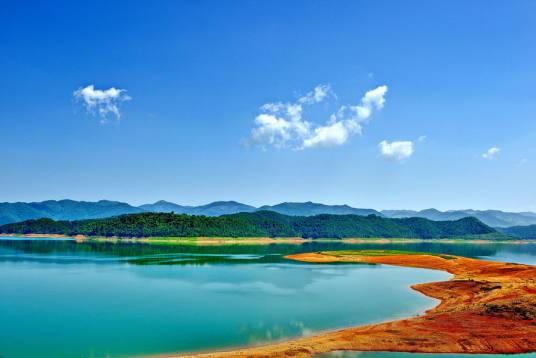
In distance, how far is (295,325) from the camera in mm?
29297

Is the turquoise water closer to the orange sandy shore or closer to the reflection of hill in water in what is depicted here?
the orange sandy shore

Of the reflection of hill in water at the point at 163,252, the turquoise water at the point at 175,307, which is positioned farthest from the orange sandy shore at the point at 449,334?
the reflection of hill in water at the point at 163,252

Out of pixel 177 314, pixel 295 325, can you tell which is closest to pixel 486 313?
pixel 295 325

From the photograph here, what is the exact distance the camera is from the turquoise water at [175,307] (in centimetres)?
2462

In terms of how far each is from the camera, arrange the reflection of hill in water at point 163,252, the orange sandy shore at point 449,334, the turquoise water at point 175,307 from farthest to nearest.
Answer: the reflection of hill in water at point 163,252, the turquoise water at point 175,307, the orange sandy shore at point 449,334

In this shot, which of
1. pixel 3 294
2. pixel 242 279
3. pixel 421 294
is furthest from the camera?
pixel 242 279

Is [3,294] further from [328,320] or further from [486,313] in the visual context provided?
[486,313]

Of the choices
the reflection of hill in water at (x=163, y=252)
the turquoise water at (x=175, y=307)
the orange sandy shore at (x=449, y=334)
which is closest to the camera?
the orange sandy shore at (x=449, y=334)

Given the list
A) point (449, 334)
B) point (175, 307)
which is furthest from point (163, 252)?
point (449, 334)

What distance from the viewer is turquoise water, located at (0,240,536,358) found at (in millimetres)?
24625

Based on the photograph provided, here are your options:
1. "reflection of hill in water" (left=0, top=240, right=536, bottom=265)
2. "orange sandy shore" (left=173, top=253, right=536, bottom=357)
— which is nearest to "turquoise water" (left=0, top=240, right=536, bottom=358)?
"orange sandy shore" (left=173, top=253, right=536, bottom=357)

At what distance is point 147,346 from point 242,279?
30.5 meters

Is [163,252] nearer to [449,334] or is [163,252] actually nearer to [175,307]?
[175,307]

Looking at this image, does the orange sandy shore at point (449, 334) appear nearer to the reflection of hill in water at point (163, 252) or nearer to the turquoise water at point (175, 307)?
the turquoise water at point (175, 307)
